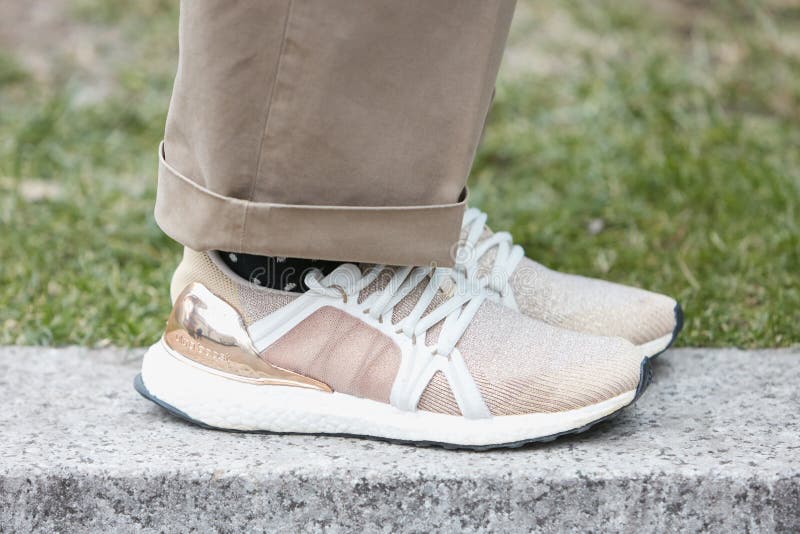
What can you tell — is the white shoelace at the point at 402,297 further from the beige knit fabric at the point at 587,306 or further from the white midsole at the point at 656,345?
the white midsole at the point at 656,345

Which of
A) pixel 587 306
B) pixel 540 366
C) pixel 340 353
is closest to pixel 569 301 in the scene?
pixel 587 306

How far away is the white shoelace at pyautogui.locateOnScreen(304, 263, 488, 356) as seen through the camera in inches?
38.1

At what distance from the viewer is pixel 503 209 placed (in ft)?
6.49

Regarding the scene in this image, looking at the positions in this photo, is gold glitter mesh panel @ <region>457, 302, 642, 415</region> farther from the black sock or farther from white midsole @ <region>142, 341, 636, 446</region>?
the black sock

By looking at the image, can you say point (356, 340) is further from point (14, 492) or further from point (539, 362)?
point (14, 492)

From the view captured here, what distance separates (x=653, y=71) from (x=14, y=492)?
2.18 m

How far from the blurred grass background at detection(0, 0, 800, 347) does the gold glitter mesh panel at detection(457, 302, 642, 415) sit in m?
0.42

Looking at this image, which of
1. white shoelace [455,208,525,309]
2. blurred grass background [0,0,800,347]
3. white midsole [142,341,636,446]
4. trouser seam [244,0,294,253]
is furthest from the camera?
blurred grass background [0,0,800,347]

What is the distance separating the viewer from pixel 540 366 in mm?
953

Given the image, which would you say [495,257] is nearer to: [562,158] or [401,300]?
[401,300]

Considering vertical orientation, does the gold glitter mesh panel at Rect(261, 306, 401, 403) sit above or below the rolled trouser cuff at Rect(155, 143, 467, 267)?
below

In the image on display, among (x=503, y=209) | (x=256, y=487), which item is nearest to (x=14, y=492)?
(x=256, y=487)

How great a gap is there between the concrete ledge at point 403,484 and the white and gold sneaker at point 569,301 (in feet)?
0.70

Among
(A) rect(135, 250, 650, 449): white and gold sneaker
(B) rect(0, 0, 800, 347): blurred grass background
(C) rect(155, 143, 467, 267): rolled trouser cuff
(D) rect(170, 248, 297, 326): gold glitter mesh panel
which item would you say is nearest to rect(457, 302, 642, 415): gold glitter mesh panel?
(A) rect(135, 250, 650, 449): white and gold sneaker
